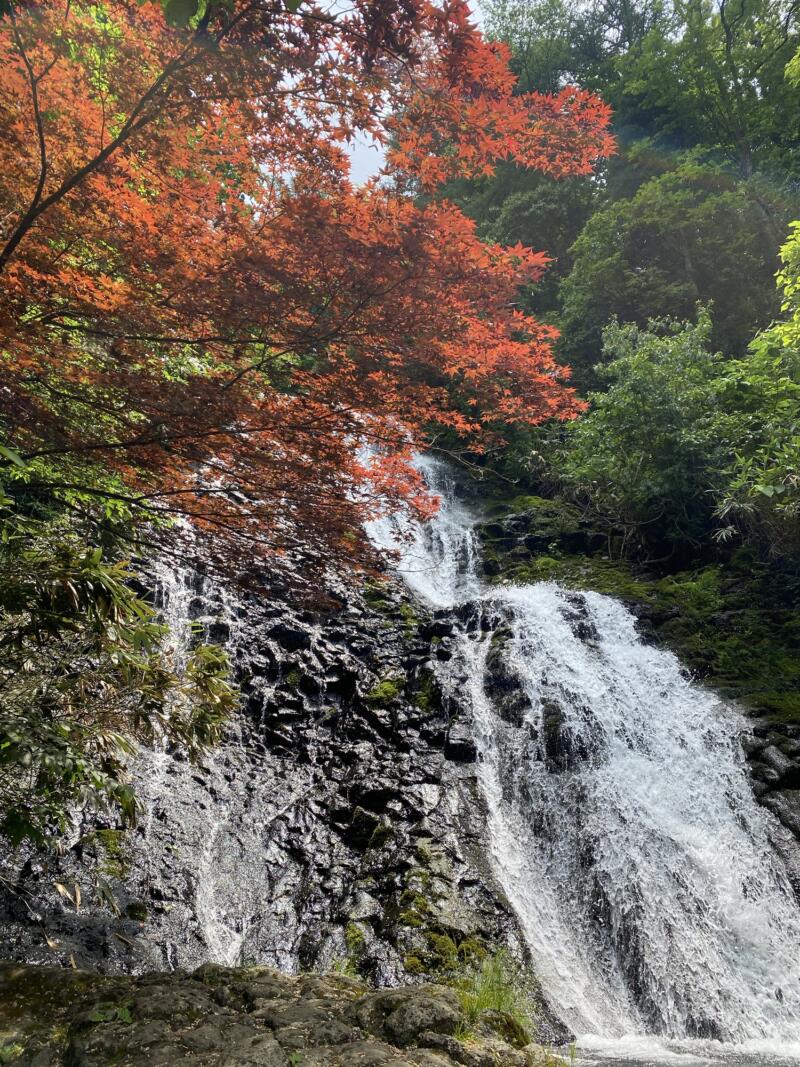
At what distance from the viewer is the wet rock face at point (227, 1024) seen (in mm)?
3439

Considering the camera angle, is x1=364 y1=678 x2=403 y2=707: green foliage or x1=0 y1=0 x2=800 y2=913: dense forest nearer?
x1=0 y1=0 x2=800 y2=913: dense forest

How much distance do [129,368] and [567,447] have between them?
47.0 feet

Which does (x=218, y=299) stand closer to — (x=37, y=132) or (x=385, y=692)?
(x=37, y=132)

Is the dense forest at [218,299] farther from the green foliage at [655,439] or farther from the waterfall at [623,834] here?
the green foliage at [655,439]

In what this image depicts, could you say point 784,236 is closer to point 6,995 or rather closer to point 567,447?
point 567,447

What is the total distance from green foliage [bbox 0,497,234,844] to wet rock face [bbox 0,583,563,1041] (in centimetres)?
125

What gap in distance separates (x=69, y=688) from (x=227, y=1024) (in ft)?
8.51

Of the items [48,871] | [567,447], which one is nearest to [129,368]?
[48,871]

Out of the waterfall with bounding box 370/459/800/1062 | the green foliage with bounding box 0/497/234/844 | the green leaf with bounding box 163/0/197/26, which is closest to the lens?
the green leaf with bounding box 163/0/197/26

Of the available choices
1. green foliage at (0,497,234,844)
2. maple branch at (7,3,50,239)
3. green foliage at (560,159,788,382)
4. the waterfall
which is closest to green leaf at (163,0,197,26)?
maple branch at (7,3,50,239)

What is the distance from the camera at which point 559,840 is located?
26.1ft

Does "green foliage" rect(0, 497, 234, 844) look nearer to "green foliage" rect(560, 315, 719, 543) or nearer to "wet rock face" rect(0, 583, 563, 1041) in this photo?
"wet rock face" rect(0, 583, 563, 1041)

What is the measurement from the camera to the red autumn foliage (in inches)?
148

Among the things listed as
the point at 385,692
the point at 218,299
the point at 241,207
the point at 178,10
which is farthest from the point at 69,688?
the point at 385,692
